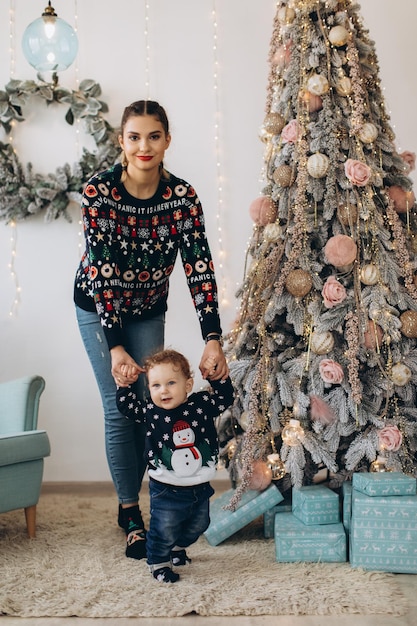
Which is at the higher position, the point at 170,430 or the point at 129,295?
the point at 129,295

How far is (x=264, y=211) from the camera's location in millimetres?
2477

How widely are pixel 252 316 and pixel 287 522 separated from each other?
2.21ft

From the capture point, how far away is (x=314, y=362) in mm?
2379

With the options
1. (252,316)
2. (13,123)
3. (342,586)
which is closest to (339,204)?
(252,316)

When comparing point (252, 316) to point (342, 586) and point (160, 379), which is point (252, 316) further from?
point (342, 586)

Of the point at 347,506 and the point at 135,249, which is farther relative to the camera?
the point at 347,506

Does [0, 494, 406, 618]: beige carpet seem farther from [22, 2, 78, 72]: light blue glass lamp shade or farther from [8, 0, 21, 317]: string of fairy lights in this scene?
[22, 2, 78, 72]: light blue glass lamp shade

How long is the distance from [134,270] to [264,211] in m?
0.55

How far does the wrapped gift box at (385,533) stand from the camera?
6.90 feet

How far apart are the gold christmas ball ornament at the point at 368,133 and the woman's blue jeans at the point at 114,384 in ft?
2.88

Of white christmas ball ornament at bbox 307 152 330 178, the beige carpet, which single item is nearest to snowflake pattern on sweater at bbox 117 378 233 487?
the beige carpet

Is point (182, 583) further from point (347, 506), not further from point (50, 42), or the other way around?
point (50, 42)

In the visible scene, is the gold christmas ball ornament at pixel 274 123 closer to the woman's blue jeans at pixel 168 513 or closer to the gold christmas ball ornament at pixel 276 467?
the gold christmas ball ornament at pixel 276 467

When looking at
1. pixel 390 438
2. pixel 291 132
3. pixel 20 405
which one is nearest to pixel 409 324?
pixel 390 438
